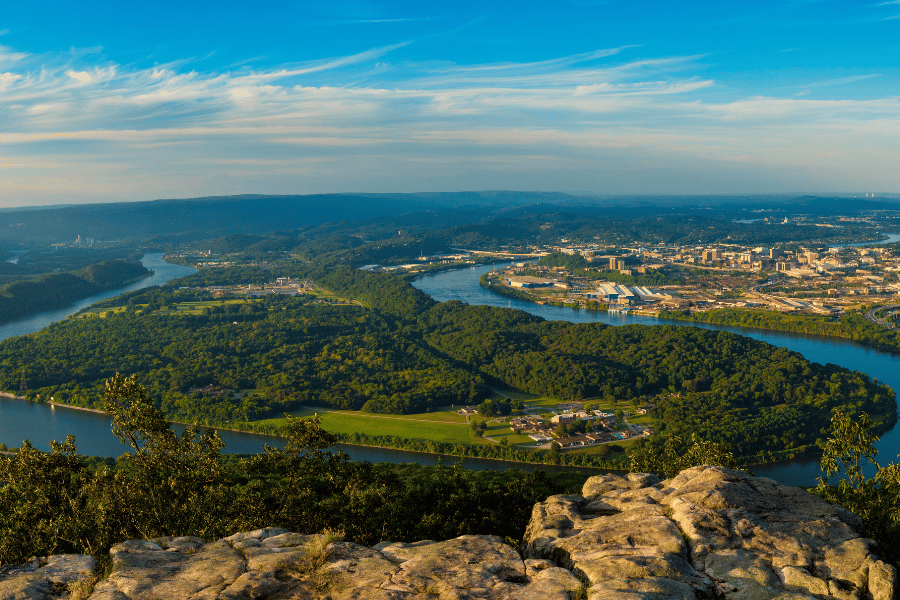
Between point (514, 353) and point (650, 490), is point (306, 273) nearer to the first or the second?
point (514, 353)

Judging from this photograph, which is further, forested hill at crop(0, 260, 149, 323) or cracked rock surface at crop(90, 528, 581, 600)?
forested hill at crop(0, 260, 149, 323)

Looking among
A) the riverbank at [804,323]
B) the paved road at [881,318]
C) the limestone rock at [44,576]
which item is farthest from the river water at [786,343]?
the limestone rock at [44,576]

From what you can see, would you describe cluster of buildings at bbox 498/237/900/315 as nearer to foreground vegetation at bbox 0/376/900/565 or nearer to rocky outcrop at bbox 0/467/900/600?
foreground vegetation at bbox 0/376/900/565

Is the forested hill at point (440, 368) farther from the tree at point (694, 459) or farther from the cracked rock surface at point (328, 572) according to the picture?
the cracked rock surface at point (328, 572)

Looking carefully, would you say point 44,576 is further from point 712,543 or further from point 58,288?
point 58,288

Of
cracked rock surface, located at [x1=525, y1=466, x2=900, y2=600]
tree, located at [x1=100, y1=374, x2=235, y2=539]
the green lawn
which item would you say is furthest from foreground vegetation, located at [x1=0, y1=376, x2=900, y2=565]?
the green lawn

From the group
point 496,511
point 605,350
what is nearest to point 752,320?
point 605,350
